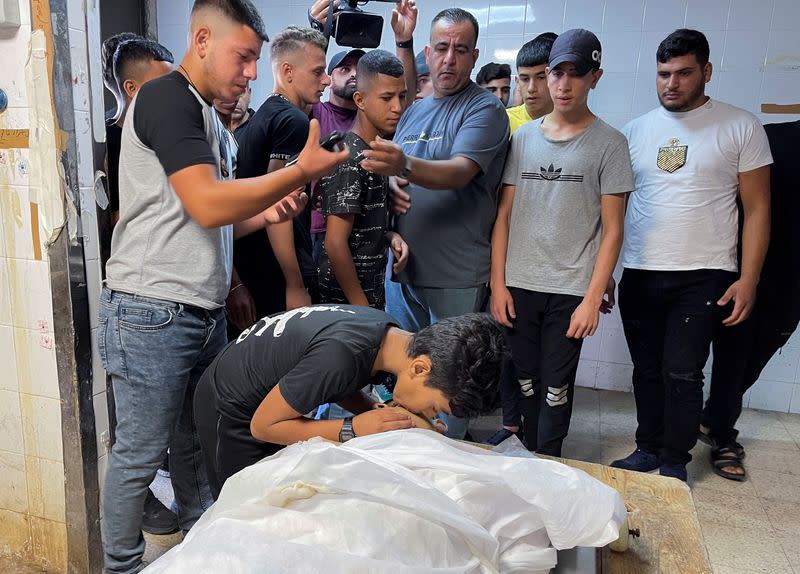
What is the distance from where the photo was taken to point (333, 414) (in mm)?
2031

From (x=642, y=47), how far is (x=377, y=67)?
1.80 meters

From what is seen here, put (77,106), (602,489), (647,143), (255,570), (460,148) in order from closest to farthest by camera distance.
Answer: (255,570) → (602,489) → (77,106) → (460,148) → (647,143)

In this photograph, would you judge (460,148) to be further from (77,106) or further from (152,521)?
(152,521)

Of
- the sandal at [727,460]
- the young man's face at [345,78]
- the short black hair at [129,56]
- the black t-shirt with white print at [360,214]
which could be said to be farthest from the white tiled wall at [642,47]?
the short black hair at [129,56]

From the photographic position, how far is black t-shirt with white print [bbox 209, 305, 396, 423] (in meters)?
1.14

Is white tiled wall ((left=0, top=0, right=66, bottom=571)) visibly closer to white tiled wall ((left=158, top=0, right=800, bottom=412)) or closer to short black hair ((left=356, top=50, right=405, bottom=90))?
short black hair ((left=356, top=50, right=405, bottom=90))

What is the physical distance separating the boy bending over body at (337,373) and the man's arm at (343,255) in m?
0.39

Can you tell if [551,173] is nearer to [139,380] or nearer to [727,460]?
[139,380]

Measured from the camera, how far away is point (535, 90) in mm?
2424

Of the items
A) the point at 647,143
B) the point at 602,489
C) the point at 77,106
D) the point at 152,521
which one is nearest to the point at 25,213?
the point at 77,106

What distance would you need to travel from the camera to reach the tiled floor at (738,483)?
1884mm

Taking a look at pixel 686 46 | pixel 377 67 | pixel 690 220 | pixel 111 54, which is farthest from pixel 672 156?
pixel 111 54

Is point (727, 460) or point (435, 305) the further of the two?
point (727, 460)

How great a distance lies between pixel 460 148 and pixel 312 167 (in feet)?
2.41
